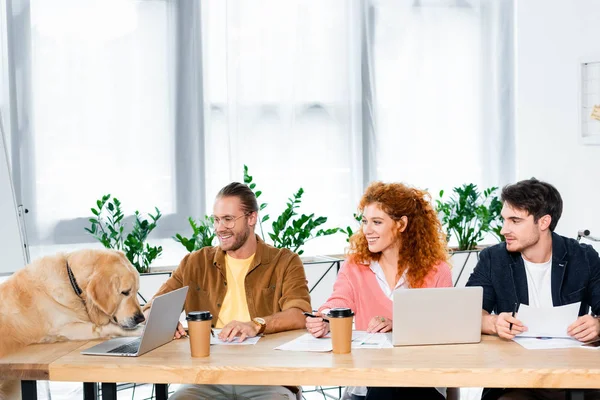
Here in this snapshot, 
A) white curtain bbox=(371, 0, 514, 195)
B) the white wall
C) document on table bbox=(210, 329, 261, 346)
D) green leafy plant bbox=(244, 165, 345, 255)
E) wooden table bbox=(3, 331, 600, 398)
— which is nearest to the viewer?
wooden table bbox=(3, 331, 600, 398)

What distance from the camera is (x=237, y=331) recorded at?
2439 millimetres

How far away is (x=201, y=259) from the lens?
9.93 feet

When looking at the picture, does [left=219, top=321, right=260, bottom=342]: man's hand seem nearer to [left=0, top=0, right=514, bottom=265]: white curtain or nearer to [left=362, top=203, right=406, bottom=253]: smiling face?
[left=362, top=203, right=406, bottom=253]: smiling face

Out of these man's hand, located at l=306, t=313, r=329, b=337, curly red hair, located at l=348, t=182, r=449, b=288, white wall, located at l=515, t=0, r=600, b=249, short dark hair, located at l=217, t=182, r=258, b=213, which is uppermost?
white wall, located at l=515, t=0, r=600, b=249

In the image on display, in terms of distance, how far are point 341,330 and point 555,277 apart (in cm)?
94

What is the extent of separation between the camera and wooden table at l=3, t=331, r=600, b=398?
6.54 ft

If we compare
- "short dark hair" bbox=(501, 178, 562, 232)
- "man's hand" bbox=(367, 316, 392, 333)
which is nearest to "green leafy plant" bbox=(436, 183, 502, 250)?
"short dark hair" bbox=(501, 178, 562, 232)

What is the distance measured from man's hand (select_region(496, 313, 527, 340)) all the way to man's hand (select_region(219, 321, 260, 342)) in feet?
2.52

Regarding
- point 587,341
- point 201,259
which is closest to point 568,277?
point 587,341

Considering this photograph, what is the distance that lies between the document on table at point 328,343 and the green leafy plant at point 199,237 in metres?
1.99

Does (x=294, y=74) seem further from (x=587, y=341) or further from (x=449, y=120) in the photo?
(x=587, y=341)

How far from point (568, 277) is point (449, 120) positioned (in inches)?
109

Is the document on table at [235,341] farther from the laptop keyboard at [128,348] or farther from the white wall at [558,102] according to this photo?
the white wall at [558,102]

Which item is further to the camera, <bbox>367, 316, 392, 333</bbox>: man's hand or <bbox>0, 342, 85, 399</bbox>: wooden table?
<bbox>367, 316, 392, 333</bbox>: man's hand
